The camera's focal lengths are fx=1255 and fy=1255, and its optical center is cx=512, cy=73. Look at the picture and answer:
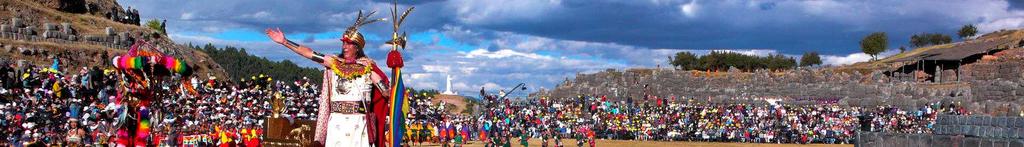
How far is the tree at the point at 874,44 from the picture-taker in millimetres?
105062

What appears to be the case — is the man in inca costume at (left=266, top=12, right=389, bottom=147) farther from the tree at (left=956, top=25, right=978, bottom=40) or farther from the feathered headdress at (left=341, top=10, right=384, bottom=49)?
the tree at (left=956, top=25, right=978, bottom=40)

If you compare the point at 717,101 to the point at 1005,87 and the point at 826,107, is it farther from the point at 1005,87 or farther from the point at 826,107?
the point at 1005,87

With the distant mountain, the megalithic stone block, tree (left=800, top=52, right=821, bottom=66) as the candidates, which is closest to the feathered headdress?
the distant mountain

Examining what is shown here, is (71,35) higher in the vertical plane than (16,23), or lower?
lower

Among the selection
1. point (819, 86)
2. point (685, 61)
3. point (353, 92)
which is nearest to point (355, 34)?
point (353, 92)

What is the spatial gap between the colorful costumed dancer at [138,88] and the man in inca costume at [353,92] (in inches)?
122

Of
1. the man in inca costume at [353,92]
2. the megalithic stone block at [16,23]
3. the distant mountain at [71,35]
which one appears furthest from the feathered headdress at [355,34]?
the megalithic stone block at [16,23]

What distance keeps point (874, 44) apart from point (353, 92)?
320 feet

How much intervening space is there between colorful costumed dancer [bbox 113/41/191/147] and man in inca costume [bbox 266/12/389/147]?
3.10 meters

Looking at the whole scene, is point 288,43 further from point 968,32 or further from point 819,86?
point 968,32

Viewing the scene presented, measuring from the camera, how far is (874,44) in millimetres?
104750

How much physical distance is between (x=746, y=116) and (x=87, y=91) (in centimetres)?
2503

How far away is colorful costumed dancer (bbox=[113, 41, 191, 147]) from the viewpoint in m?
14.6

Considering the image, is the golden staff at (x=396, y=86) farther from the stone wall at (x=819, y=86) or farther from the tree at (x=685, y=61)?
the tree at (x=685, y=61)
